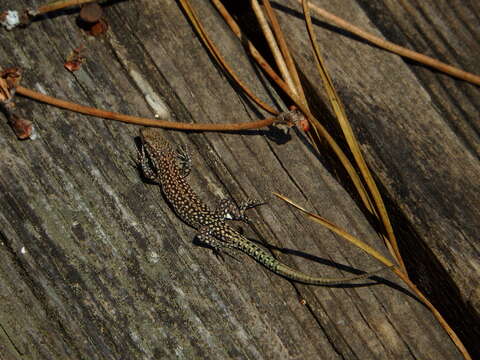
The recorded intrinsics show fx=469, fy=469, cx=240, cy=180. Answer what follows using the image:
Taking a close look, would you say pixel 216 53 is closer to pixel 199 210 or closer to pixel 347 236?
pixel 199 210

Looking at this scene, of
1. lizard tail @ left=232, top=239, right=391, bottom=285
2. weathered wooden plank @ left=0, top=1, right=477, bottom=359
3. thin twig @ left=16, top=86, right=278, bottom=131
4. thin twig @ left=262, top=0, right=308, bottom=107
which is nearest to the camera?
weathered wooden plank @ left=0, top=1, right=477, bottom=359

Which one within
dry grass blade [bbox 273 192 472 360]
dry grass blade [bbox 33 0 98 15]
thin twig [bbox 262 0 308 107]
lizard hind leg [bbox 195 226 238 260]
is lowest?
dry grass blade [bbox 273 192 472 360]

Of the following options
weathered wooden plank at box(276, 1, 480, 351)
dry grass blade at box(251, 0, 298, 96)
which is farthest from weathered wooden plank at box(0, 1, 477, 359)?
dry grass blade at box(251, 0, 298, 96)

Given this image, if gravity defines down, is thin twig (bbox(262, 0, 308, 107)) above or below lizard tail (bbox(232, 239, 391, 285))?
above

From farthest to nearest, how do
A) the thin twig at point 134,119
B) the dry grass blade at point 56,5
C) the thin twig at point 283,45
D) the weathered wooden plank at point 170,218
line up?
1. the thin twig at point 283,45
2. the dry grass blade at point 56,5
3. the thin twig at point 134,119
4. the weathered wooden plank at point 170,218

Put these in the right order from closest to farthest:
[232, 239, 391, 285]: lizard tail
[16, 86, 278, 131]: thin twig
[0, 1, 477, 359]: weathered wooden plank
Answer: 1. [0, 1, 477, 359]: weathered wooden plank
2. [232, 239, 391, 285]: lizard tail
3. [16, 86, 278, 131]: thin twig

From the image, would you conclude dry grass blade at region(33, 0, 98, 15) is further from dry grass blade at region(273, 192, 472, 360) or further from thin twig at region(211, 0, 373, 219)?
dry grass blade at region(273, 192, 472, 360)

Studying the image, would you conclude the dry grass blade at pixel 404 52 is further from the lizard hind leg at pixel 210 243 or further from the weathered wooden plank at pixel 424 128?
the lizard hind leg at pixel 210 243

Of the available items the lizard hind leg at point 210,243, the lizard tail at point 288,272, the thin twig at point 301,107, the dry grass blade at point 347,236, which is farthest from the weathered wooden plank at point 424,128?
the lizard hind leg at point 210,243
